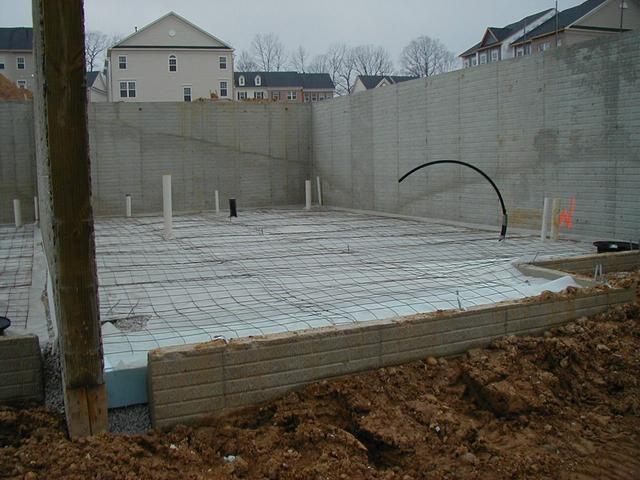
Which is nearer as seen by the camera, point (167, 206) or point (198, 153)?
point (167, 206)

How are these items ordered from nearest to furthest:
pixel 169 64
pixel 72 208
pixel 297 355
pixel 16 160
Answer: pixel 72 208, pixel 297 355, pixel 16 160, pixel 169 64

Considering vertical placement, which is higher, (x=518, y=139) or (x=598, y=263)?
(x=518, y=139)

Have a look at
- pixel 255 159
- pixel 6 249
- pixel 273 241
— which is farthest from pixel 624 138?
pixel 255 159

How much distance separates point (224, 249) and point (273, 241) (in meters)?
0.93

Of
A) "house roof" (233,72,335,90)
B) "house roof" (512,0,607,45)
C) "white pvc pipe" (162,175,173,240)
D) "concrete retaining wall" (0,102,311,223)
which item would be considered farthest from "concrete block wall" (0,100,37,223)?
"house roof" (233,72,335,90)

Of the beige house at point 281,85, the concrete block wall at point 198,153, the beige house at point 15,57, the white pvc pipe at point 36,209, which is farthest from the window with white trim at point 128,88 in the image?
the white pvc pipe at point 36,209

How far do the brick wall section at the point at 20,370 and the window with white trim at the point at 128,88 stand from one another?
30312 mm

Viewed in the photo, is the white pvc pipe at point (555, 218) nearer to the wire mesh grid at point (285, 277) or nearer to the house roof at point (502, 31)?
the wire mesh grid at point (285, 277)

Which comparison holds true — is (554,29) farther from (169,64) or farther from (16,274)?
(16,274)

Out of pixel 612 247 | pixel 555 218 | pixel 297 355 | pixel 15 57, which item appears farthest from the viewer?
pixel 15 57

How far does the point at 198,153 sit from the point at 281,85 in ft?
117

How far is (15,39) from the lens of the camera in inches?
1649

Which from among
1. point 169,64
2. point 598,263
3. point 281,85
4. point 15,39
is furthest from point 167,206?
point 281,85

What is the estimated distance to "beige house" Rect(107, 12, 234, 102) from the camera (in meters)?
31.0
